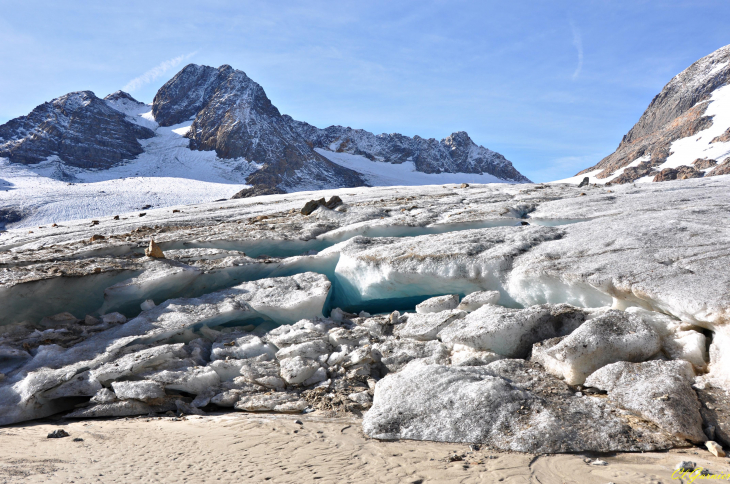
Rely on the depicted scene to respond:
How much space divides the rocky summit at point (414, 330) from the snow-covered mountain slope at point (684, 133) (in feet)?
234

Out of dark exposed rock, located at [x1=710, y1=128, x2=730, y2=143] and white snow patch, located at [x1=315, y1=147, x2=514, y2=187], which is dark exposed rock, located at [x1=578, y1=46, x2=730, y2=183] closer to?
dark exposed rock, located at [x1=710, y1=128, x2=730, y2=143]

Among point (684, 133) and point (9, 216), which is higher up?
point (684, 133)

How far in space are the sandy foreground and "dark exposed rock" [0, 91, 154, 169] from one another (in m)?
97.3

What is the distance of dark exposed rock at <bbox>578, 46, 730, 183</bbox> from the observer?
290 ft

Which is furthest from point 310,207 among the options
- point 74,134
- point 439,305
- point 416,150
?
point 416,150

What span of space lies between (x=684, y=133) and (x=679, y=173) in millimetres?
29509

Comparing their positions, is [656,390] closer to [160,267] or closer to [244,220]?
[160,267]

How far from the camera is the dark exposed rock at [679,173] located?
2525 inches

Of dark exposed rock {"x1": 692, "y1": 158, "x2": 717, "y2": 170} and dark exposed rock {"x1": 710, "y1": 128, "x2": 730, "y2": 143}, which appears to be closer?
dark exposed rock {"x1": 692, "y1": 158, "x2": 717, "y2": 170}

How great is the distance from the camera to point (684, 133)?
3573 inches

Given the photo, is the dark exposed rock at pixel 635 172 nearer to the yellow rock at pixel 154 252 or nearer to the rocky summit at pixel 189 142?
the rocky summit at pixel 189 142

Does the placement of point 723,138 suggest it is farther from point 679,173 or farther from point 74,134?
point 74,134

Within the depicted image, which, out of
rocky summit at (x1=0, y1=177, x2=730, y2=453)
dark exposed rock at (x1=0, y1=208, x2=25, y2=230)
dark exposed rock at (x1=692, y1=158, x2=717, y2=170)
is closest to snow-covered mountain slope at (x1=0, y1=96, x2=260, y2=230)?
dark exposed rock at (x1=0, y1=208, x2=25, y2=230)

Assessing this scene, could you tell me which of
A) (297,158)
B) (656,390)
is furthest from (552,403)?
(297,158)
